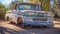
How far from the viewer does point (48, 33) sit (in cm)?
866

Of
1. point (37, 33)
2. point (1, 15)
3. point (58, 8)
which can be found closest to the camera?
point (37, 33)

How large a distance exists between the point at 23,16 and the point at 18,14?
97 centimetres

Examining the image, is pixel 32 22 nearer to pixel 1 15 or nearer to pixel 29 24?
pixel 29 24

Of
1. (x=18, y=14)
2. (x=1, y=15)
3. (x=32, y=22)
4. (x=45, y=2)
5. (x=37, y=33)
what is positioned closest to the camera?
(x=37, y=33)

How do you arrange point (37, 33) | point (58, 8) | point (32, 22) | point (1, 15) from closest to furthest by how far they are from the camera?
1. point (37, 33)
2. point (32, 22)
3. point (1, 15)
4. point (58, 8)

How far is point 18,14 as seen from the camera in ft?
37.4

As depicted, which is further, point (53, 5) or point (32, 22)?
point (53, 5)

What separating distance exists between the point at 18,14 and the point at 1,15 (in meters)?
8.78

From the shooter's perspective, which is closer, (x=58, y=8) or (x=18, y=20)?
(x=18, y=20)

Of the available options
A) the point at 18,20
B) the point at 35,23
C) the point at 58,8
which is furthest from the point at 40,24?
the point at 58,8

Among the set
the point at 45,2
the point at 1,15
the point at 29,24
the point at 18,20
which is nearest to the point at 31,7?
the point at 18,20

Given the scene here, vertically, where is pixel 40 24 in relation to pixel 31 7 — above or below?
below

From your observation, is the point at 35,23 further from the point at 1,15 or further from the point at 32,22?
the point at 1,15

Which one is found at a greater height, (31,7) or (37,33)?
(31,7)
